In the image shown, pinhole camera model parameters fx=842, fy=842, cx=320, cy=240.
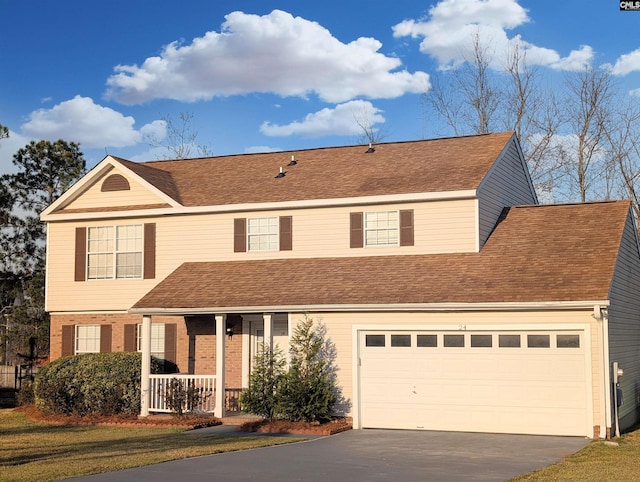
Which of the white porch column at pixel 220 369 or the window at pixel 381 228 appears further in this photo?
the window at pixel 381 228

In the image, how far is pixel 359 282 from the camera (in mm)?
20734

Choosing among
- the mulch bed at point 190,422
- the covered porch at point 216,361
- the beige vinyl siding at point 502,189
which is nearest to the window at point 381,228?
the beige vinyl siding at point 502,189

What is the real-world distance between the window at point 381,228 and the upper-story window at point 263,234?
2213 millimetres

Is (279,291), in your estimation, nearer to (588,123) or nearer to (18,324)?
(18,324)

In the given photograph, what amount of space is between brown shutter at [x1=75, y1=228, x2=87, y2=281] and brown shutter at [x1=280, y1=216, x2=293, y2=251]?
6.17 meters

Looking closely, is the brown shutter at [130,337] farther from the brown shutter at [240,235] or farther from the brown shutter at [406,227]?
the brown shutter at [406,227]

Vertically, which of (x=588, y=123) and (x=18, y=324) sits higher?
(x=588, y=123)

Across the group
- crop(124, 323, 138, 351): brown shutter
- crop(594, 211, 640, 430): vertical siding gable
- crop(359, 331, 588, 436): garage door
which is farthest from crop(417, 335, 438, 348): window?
crop(124, 323, 138, 351): brown shutter

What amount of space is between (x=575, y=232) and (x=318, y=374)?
727 centimetres

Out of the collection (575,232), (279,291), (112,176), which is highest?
(112,176)

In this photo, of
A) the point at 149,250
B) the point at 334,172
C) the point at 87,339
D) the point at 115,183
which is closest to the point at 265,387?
the point at 149,250

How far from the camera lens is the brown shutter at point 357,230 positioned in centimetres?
2250

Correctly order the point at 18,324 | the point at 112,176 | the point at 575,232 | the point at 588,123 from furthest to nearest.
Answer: the point at 588,123 → the point at 18,324 → the point at 112,176 → the point at 575,232

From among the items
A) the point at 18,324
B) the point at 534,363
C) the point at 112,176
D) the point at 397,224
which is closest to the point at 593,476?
the point at 534,363
